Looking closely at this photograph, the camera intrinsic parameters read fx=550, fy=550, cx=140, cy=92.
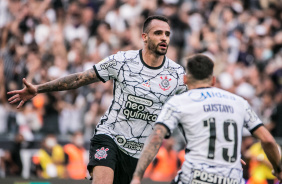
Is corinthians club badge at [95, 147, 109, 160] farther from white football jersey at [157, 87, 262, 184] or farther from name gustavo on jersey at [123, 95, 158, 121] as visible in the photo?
white football jersey at [157, 87, 262, 184]

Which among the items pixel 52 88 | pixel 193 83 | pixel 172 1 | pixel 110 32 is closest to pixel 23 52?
pixel 110 32

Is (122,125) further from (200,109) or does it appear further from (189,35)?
(189,35)

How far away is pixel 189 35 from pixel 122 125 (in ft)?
31.2

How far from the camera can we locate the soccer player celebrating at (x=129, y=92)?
711 cm

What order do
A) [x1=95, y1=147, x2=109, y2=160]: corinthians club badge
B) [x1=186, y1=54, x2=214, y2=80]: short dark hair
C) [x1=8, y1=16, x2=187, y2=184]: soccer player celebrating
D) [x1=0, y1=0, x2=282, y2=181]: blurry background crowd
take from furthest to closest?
[x1=0, y1=0, x2=282, y2=181]: blurry background crowd → [x1=8, y1=16, x2=187, y2=184]: soccer player celebrating → [x1=95, y1=147, x2=109, y2=160]: corinthians club badge → [x1=186, y1=54, x2=214, y2=80]: short dark hair

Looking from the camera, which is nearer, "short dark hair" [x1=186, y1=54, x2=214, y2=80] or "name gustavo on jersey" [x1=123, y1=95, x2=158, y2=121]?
"short dark hair" [x1=186, y1=54, x2=214, y2=80]

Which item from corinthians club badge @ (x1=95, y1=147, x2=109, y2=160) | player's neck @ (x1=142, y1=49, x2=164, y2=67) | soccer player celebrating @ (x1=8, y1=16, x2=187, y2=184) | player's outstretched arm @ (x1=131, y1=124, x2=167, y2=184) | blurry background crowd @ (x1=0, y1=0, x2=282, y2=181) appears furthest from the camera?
blurry background crowd @ (x1=0, y1=0, x2=282, y2=181)

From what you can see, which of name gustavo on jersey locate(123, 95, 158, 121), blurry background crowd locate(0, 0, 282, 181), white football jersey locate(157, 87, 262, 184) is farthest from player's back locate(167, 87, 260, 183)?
blurry background crowd locate(0, 0, 282, 181)

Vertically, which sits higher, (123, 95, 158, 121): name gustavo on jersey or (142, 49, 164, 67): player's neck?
(142, 49, 164, 67): player's neck

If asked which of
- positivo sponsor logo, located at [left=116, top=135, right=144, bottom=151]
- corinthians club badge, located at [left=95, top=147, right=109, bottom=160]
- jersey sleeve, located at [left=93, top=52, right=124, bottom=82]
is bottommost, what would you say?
corinthians club badge, located at [left=95, top=147, right=109, bottom=160]

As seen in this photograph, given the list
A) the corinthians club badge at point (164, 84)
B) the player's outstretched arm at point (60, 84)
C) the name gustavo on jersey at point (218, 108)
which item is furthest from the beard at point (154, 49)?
the name gustavo on jersey at point (218, 108)

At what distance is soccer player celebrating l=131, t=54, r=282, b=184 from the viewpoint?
17.5ft

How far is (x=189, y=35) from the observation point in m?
16.3

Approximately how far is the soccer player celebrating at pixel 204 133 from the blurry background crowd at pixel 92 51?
26.0 ft
